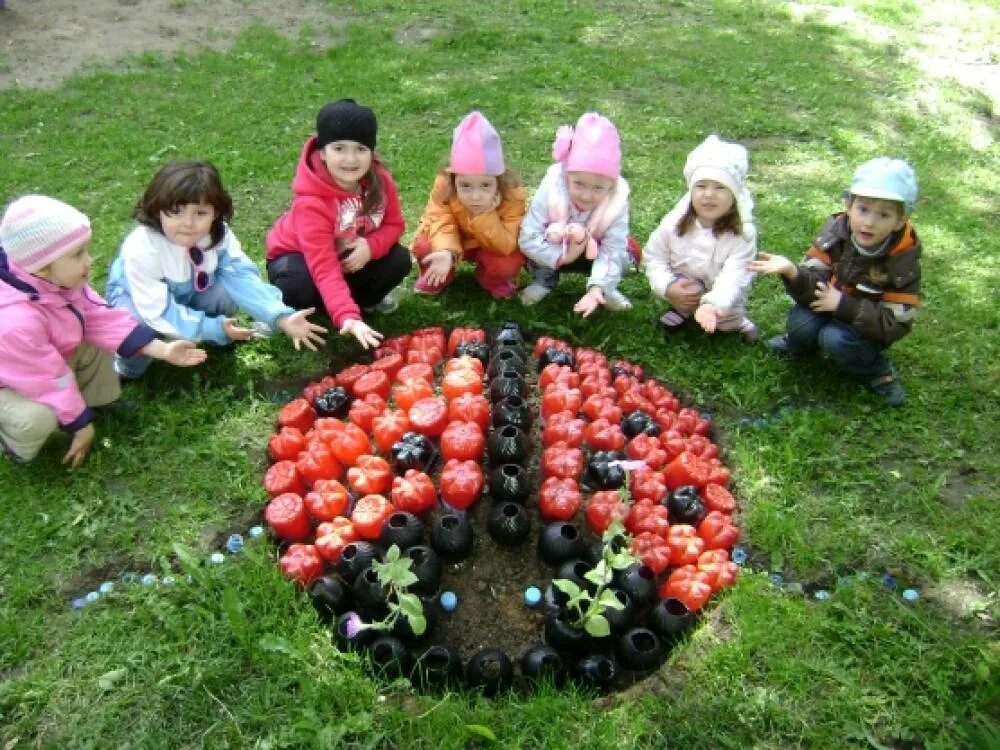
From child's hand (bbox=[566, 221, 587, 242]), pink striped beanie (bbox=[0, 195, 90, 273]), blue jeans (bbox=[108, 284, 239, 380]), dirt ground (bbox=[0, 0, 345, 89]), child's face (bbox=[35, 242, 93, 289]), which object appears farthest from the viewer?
dirt ground (bbox=[0, 0, 345, 89])

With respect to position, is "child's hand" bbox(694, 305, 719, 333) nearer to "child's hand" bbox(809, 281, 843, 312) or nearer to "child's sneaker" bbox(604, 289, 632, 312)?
"child's hand" bbox(809, 281, 843, 312)

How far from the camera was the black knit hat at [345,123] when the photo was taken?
4188 millimetres

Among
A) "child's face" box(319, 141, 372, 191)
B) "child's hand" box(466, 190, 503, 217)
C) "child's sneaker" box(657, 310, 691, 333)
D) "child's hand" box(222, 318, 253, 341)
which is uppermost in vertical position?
"child's face" box(319, 141, 372, 191)

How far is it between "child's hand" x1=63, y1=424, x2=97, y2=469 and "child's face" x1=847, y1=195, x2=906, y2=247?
4.24m

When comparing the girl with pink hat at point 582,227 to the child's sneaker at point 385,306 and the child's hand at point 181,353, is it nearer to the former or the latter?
the child's sneaker at point 385,306

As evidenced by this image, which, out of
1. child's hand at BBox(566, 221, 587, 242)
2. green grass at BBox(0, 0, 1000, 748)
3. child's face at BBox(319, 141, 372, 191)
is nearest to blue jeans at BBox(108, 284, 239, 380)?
green grass at BBox(0, 0, 1000, 748)

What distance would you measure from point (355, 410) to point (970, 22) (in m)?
11.5

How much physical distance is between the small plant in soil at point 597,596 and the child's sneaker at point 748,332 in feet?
7.46

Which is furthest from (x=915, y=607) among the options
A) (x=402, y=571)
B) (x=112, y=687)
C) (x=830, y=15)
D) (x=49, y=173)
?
(x=830, y=15)

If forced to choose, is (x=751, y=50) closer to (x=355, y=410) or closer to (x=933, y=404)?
(x=933, y=404)

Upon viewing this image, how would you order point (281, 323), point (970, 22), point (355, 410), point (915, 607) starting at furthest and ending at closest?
point (970, 22)
point (281, 323)
point (355, 410)
point (915, 607)

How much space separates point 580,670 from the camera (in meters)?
2.98

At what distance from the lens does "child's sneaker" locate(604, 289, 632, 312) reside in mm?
5027

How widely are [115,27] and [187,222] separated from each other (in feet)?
24.7
